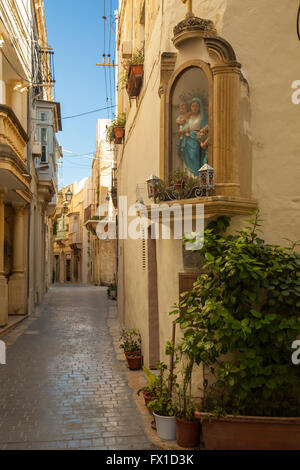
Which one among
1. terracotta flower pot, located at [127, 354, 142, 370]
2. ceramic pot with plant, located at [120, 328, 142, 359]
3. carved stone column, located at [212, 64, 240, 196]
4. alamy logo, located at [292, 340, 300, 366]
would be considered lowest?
terracotta flower pot, located at [127, 354, 142, 370]

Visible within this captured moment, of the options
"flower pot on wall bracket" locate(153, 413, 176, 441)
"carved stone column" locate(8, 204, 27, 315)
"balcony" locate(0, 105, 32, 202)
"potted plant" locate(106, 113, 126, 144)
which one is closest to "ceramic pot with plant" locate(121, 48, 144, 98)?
"balcony" locate(0, 105, 32, 202)

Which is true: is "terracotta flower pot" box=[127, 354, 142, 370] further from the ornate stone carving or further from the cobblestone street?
the ornate stone carving

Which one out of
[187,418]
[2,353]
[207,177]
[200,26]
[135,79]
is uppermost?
[135,79]

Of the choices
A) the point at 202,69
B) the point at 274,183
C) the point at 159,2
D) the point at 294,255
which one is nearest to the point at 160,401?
the point at 294,255

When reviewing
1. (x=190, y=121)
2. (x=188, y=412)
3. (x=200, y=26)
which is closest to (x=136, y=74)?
(x=200, y=26)

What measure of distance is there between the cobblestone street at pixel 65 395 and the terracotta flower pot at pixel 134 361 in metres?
0.21

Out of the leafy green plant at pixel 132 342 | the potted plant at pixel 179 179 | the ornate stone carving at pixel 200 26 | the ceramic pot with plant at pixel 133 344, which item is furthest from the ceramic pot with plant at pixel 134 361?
the ornate stone carving at pixel 200 26

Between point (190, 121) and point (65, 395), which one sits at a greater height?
point (190, 121)

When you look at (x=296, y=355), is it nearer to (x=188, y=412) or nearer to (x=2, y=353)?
(x=188, y=412)

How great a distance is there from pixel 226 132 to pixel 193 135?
1.60ft

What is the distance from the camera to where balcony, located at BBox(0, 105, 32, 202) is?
9984mm

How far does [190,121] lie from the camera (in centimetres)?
530

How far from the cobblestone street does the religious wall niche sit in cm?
318

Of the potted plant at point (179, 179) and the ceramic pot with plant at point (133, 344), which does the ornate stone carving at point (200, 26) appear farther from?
the ceramic pot with plant at point (133, 344)
